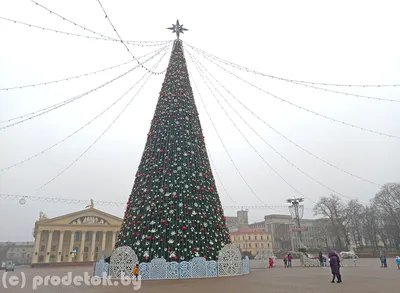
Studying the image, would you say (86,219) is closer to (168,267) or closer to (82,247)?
(82,247)

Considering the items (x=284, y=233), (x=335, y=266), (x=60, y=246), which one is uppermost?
(x=284, y=233)

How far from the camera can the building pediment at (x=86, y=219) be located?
49.5m

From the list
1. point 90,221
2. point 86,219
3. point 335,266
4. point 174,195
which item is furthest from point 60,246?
point 335,266

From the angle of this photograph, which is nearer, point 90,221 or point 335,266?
point 335,266

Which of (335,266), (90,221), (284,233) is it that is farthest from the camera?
(284,233)

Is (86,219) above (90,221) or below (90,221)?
above

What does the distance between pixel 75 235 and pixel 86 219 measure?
200 inches

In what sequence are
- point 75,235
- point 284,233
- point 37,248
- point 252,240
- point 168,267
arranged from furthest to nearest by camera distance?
point 284,233, point 252,240, point 75,235, point 37,248, point 168,267

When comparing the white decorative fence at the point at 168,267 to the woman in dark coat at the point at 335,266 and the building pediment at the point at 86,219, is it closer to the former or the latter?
the woman in dark coat at the point at 335,266

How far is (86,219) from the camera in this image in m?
51.7

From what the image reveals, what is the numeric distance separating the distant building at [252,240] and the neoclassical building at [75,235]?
111ft

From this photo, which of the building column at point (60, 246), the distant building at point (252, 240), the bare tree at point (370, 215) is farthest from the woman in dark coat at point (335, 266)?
the distant building at point (252, 240)

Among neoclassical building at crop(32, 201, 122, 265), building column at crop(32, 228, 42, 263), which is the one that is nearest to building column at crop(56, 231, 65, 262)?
neoclassical building at crop(32, 201, 122, 265)

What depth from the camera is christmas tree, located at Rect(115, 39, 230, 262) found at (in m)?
10.1
